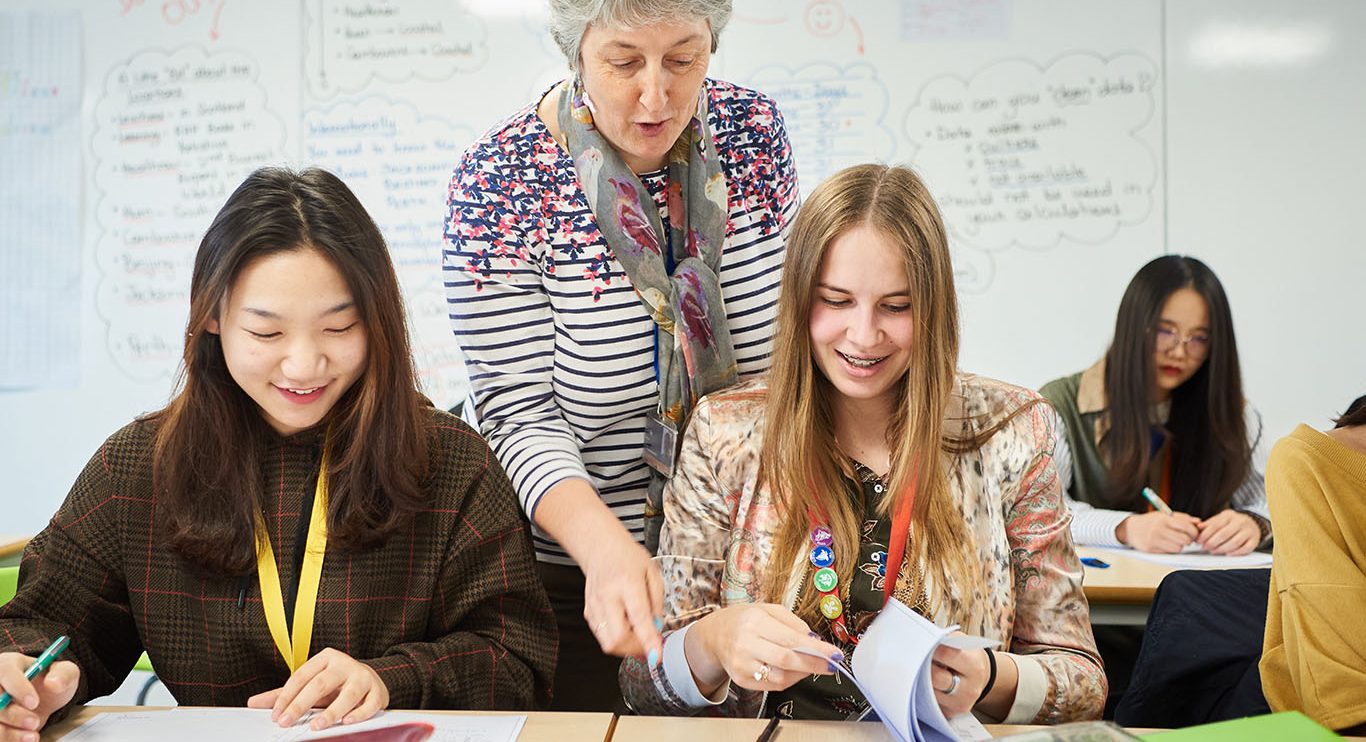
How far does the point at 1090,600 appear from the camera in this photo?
2299 millimetres

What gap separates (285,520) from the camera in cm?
152

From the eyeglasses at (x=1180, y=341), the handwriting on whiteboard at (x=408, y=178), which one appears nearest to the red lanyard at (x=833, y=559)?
the eyeglasses at (x=1180, y=341)

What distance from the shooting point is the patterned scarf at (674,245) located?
1.69 m

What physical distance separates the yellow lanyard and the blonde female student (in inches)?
17.7

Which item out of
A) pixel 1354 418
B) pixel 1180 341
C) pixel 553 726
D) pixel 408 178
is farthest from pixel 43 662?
pixel 408 178

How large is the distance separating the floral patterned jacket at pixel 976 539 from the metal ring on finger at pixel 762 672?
0.70ft

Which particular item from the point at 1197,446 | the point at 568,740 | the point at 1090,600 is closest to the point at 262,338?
the point at 568,740

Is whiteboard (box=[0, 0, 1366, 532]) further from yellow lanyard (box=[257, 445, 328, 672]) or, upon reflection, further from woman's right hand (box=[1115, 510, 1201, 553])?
yellow lanyard (box=[257, 445, 328, 672])

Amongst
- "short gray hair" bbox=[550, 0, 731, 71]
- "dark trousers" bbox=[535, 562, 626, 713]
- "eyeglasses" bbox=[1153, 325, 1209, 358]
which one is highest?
"short gray hair" bbox=[550, 0, 731, 71]

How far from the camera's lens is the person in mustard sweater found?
1.32 meters

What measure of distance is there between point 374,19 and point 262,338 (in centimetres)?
302

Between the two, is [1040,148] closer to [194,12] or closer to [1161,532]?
[1161,532]

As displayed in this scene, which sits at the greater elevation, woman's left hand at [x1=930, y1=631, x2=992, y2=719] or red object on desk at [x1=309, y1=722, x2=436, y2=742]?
woman's left hand at [x1=930, y1=631, x2=992, y2=719]

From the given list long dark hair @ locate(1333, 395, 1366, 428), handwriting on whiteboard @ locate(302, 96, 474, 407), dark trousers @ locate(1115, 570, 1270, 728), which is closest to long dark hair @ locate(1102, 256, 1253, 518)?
dark trousers @ locate(1115, 570, 1270, 728)
